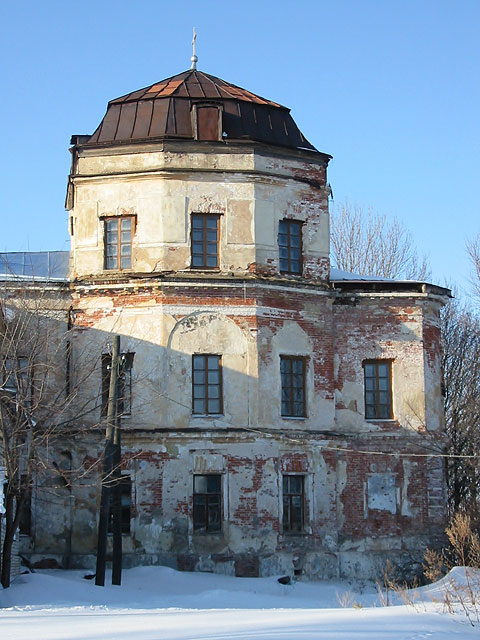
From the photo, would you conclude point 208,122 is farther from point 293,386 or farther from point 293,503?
point 293,503

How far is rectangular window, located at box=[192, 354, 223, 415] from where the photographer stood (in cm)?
2388

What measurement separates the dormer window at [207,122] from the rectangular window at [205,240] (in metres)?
1.95

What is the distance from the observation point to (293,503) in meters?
23.9

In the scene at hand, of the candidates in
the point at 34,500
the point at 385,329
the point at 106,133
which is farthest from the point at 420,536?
the point at 106,133

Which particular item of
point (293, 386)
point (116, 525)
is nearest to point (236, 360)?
point (293, 386)

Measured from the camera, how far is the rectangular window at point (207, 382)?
23875 millimetres

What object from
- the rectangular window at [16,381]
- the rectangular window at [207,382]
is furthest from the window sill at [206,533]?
the rectangular window at [16,381]

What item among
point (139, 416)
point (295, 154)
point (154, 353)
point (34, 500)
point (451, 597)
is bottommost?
point (451, 597)

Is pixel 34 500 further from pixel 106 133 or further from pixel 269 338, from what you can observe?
pixel 106 133

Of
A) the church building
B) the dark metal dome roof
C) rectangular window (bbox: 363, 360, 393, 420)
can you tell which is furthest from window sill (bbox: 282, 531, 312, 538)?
the dark metal dome roof

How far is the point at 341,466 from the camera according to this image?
81.1 feet

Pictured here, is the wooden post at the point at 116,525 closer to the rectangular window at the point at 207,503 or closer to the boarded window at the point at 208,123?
the rectangular window at the point at 207,503

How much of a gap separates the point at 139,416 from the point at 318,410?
4.35m

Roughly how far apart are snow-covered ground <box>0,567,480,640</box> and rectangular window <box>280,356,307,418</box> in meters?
4.03
